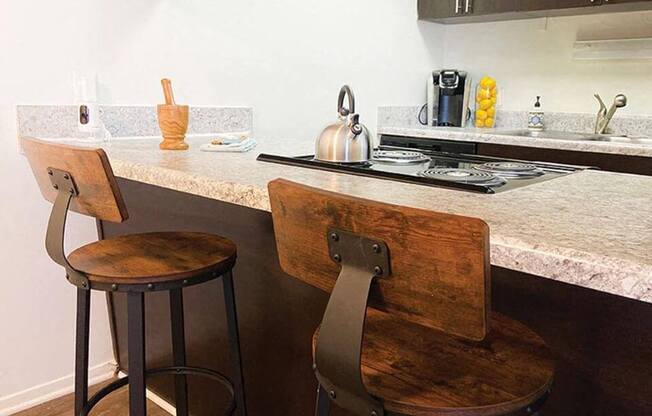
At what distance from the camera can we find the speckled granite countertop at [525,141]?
2396 millimetres

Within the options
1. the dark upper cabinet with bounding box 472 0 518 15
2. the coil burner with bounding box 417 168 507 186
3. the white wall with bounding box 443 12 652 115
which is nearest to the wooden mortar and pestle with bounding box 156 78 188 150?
the coil burner with bounding box 417 168 507 186

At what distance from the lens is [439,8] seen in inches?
132

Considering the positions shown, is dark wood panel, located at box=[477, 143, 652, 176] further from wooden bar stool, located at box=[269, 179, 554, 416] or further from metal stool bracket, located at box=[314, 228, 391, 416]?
metal stool bracket, located at box=[314, 228, 391, 416]

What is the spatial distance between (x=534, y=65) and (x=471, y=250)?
306cm

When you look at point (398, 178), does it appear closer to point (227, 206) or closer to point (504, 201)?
point (504, 201)

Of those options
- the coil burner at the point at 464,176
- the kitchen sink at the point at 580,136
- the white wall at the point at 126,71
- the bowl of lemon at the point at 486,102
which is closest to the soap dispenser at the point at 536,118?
the kitchen sink at the point at 580,136

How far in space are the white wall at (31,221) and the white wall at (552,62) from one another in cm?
250

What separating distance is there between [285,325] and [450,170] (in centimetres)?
60

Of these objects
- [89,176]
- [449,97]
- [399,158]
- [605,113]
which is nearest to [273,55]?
[399,158]

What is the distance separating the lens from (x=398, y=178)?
1221 millimetres

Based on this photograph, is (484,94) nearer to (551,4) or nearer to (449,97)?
(449,97)

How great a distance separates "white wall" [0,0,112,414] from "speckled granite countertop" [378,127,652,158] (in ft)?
6.07

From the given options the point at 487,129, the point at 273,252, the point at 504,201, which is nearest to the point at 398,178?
the point at 504,201

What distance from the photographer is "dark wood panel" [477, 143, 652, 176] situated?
2361mm
